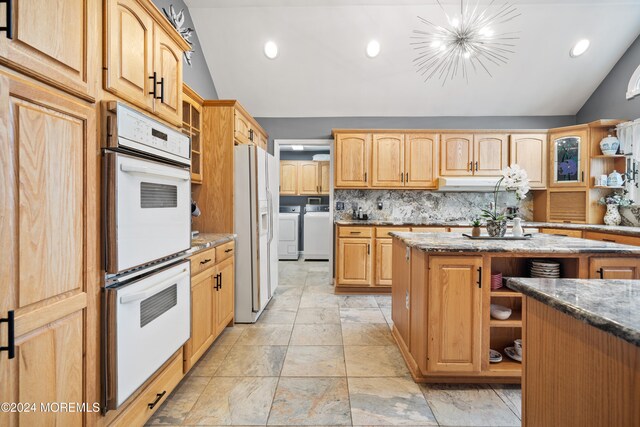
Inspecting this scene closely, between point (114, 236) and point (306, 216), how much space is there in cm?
538

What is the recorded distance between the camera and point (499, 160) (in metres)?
4.36

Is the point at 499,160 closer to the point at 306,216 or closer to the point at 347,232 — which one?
the point at 347,232

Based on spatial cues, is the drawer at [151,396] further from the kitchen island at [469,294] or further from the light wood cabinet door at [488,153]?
the light wood cabinet door at [488,153]

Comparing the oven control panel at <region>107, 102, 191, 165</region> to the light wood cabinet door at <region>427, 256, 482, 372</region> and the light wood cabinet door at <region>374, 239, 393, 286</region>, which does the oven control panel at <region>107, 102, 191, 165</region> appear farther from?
the light wood cabinet door at <region>374, 239, 393, 286</region>

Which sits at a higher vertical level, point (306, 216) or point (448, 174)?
point (448, 174)

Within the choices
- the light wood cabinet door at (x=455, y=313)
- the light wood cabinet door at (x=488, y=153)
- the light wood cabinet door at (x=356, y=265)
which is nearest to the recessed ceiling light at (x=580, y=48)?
the light wood cabinet door at (x=488, y=153)

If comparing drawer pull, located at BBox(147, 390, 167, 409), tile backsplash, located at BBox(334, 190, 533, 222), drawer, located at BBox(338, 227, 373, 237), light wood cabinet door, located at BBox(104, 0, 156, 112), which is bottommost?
drawer pull, located at BBox(147, 390, 167, 409)

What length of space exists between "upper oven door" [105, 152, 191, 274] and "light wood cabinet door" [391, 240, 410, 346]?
1.60 metres

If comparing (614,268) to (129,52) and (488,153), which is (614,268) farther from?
(129,52)

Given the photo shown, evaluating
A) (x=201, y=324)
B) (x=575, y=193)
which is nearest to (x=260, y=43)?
(x=201, y=324)

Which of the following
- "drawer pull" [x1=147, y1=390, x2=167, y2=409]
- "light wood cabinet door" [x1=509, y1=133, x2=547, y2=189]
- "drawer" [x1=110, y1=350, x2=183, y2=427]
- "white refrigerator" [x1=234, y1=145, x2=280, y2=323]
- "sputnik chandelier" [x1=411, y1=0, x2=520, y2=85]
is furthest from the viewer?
"light wood cabinet door" [x1=509, y1=133, x2=547, y2=189]

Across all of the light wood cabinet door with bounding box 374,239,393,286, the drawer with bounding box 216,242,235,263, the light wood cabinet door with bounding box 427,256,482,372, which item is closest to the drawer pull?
the drawer with bounding box 216,242,235,263

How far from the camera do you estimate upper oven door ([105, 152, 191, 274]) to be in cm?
123

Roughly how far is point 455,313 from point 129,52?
7.51ft
